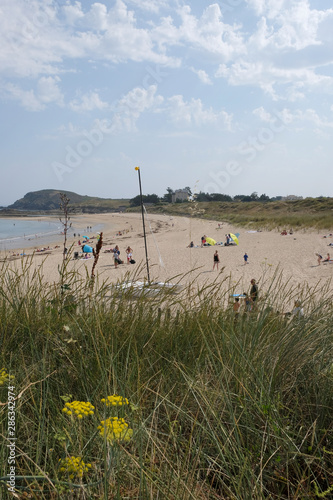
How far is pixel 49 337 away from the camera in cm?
217

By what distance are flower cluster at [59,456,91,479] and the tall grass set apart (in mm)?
35

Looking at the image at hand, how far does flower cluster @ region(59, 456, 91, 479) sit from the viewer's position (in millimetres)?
1186

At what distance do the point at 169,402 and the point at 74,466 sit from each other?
20.9 inches

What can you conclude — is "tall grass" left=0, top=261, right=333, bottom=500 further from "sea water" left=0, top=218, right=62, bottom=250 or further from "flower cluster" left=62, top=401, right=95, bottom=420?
"sea water" left=0, top=218, right=62, bottom=250

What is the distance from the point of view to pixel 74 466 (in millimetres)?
1181

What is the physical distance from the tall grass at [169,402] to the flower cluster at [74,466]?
35 mm

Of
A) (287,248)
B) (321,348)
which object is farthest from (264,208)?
(321,348)

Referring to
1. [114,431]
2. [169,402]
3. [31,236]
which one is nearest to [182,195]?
[31,236]

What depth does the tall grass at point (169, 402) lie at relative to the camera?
1.34 metres

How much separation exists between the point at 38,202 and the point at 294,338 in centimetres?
18163

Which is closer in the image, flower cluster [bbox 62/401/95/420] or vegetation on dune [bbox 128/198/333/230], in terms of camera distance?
flower cluster [bbox 62/401/95/420]

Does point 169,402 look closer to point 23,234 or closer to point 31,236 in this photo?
point 31,236

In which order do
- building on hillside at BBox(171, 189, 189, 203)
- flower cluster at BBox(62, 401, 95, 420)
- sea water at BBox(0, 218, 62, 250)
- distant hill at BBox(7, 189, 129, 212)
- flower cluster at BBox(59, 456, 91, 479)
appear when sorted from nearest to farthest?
flower cluster at BBox(59, 456, 91, 479), flower cluster at BBox(62, 401, 95, 420), building on hillside at BBox(171, 189, 189, 203), sea water at BBox(0, 218, 62, 250), distant hill at BBox(7, 189, 129, 212)

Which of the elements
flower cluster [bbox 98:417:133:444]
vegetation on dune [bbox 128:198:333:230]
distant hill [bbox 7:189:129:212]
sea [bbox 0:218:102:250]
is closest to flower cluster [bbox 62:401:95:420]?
flower cluster [bbox 98:417:133:444]
